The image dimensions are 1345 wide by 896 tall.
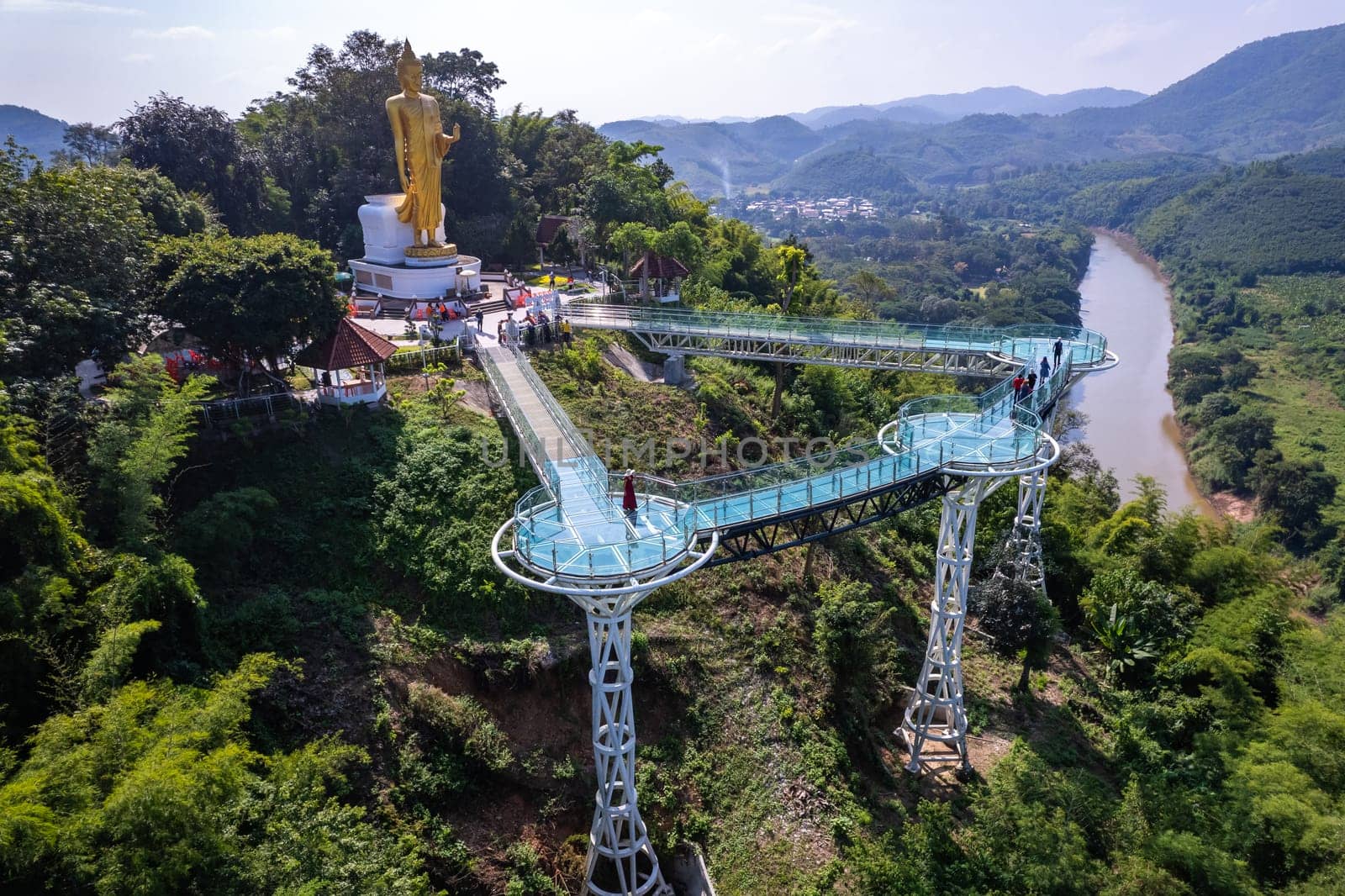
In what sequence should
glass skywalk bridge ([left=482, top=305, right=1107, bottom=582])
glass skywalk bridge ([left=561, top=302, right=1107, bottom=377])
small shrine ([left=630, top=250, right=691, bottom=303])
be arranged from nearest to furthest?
1. glass skywalk bridge ([left=482, top=305, right=1107, bottom=582])
2. glass skywalk bridge ([left=561, top=302, right=1107, bottom=377])
3. small shrine ([left=630, top=250, right=691, bottom=303])

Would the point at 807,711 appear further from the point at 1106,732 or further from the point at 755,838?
the point at 1106,732

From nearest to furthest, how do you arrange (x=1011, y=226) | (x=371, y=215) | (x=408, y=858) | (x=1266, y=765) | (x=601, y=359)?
(x=408, y=858) < (x=1266, y=765) < (x=601, y=359) < (x=371, y=215) < (x=1011, y=226)

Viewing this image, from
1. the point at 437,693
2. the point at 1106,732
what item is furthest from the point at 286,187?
the point at 1106,732

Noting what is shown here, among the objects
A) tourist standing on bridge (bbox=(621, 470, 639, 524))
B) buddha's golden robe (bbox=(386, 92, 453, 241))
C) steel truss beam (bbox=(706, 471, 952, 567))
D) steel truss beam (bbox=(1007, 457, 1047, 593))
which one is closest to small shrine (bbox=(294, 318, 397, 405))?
buddha's golden robe (bbox=(386, 92, 453, 241))

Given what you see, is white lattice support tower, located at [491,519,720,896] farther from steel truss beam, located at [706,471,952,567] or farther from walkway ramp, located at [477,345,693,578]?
steel truss beam, located at [706,471,952,567]

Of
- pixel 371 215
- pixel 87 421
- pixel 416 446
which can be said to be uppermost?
pixel 371 215
